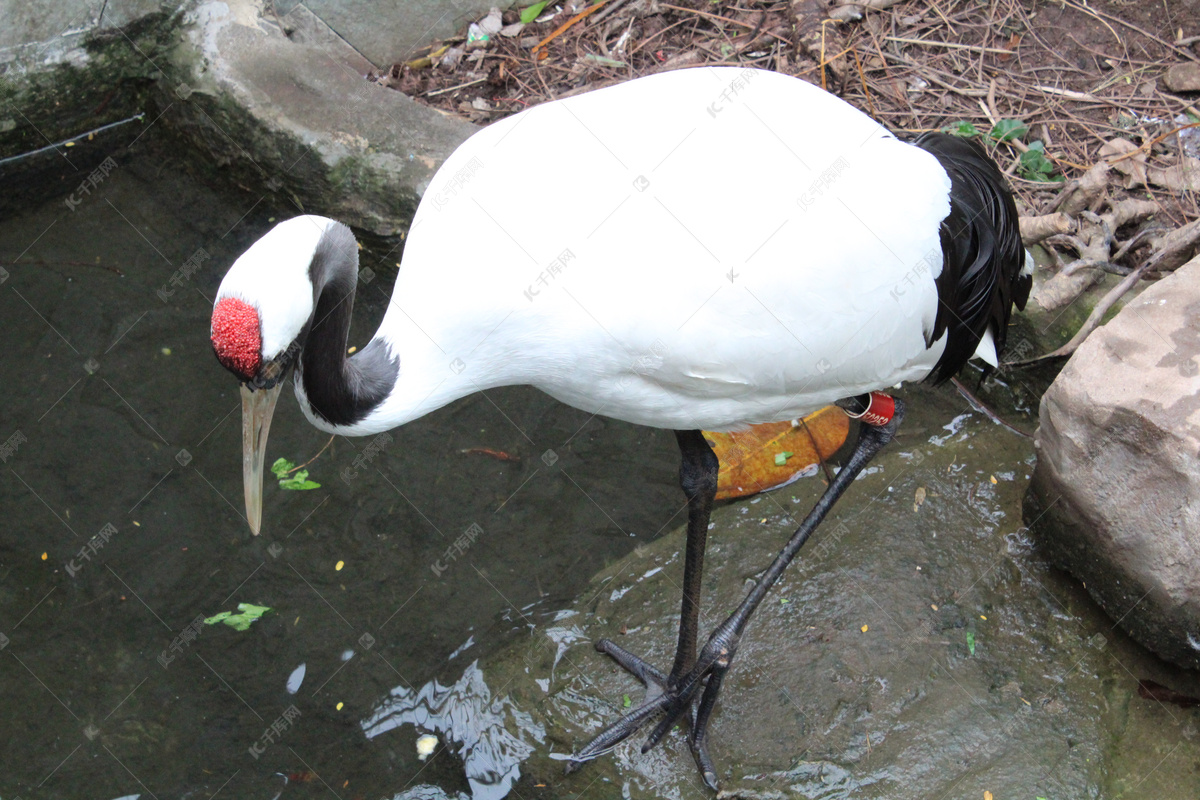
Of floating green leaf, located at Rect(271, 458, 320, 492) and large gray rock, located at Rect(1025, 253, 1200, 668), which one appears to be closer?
large gray rock, located at Rect(1025, 253, 1200, 668)

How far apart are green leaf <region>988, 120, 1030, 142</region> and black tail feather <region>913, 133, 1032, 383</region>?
1029 mm

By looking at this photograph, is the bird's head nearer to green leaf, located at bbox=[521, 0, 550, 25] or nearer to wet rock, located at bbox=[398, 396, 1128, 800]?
wet rock, located at bbox=[398, 396, 1128, 800]

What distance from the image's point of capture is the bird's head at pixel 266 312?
6.46ft

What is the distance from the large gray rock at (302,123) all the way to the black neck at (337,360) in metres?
1.34

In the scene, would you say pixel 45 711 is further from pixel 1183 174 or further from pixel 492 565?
pixel 1183 174

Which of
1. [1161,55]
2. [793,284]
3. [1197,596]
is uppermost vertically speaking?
[793,284]

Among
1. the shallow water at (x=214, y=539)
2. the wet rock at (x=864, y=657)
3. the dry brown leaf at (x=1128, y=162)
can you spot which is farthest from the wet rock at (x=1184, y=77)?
the shallow water at (x=214, y=539)

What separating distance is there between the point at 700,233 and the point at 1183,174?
2333 millimetres

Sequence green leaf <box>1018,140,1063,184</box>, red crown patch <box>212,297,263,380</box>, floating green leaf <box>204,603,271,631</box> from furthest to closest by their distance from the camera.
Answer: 1. green leaf <box>1018,140,1063,184</box>
2. floating green leaf <box>204,603,271,631</box>
3. red crown patch <box>212,297,263,380</box>

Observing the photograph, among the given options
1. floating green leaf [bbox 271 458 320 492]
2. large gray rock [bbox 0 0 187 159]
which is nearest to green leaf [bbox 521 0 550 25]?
large gray rock [bbox 0 0 187 159]

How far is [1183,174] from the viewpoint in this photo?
3.54 m

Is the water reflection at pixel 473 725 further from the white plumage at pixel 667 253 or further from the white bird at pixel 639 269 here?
the white plumage at pixel 667 253

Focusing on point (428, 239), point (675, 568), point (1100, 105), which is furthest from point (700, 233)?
point (1100, 105)

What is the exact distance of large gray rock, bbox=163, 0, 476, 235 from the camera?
3631mm
